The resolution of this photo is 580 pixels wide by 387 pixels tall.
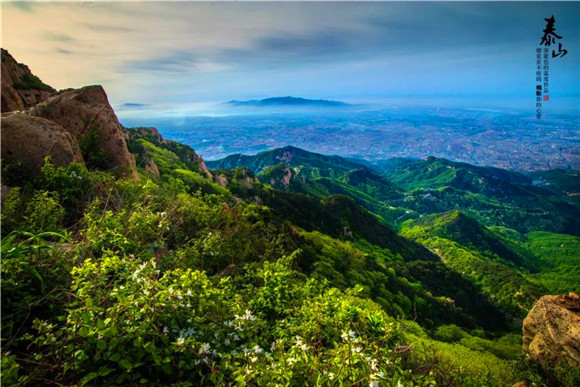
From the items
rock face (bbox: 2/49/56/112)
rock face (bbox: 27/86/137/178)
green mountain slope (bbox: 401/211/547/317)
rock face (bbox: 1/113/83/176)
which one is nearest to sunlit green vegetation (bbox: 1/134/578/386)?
rock face (bbox: 1/113/83/176)

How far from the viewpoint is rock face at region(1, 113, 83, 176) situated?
377 inches

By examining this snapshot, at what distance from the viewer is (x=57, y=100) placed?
16984 millimetres

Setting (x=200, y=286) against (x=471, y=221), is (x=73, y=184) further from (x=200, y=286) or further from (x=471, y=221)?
(x=471, y=221)

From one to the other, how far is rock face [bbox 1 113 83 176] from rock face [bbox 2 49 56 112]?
11.3m

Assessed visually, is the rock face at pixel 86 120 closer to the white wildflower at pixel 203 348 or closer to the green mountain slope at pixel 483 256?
the white wildflower at pixel 203 348

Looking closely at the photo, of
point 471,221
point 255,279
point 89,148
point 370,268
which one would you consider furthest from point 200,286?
point 471,221

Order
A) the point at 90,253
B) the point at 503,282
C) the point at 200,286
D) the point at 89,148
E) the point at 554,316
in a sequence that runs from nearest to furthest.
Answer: the point at 200,286, the point at 90,253, the point at 89,148, the point at 554,316, the point at 503,282

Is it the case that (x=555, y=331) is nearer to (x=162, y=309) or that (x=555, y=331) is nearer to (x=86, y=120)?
(x=162, y=309)

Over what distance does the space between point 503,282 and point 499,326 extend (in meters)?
26.1

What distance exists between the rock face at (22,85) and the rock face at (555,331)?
37.9 m

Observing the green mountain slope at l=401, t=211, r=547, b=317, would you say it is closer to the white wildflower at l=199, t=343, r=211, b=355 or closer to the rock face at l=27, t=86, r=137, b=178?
the rock face at l=27, t=86, r=137, b=178

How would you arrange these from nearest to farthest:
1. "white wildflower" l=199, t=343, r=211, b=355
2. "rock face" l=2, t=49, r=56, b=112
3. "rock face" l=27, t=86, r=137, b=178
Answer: "white wildflower" l=199, t=343, r=211, b=355 → "rock face" l=27, t=86, r=137, b=178 → "rock face" l=2, t=49, r=56, b=112

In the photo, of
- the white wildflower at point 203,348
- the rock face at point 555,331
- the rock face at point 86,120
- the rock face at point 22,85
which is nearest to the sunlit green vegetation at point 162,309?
the white wildflower at point 203,348

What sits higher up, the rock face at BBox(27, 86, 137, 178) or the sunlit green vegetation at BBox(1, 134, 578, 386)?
the rock face at BBox(27, 86, 137, 178)
